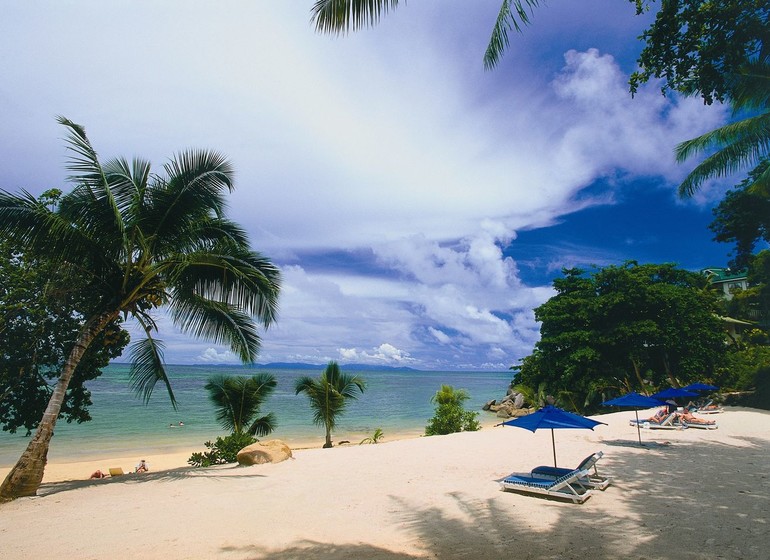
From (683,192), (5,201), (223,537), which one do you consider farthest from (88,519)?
(683,192)

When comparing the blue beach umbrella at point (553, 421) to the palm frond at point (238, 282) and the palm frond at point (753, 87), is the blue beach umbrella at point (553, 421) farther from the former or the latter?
the palm frond at point (753, 87)

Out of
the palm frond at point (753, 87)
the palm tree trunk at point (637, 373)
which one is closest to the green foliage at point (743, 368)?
the palm tree trunk at point (637, 373)

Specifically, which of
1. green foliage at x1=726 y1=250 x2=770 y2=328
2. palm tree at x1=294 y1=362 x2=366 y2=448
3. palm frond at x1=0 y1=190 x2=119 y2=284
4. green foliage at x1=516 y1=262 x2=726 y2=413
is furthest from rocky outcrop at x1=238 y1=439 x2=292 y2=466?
green foliage at x1=726 y1=250 x2=770 y2=328

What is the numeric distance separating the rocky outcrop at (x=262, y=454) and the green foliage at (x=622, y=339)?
63.5ft

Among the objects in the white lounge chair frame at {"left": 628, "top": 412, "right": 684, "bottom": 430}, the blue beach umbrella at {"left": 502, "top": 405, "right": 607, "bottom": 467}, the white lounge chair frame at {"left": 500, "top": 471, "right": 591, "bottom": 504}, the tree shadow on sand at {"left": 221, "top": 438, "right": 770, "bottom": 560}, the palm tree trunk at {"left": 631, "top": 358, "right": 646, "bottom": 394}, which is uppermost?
the palm tree trunk at {"left": 631, "top": 358, "right": 646, "bottom": 394}

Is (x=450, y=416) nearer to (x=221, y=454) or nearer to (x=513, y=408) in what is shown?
(x=221, y=454)

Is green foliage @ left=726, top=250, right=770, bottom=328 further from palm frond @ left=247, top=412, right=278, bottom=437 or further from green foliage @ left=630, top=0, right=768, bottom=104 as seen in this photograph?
palm frond @ left=247, top=412, right=278, bottom=437

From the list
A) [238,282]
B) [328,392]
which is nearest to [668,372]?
[328,392]

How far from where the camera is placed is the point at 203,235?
11070 mm

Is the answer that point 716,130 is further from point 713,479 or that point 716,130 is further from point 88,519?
point 88,519

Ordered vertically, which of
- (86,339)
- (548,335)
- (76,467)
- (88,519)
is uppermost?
(548,335)

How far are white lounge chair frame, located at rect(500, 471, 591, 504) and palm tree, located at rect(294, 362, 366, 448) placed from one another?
12.8 m

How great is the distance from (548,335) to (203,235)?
24245mm

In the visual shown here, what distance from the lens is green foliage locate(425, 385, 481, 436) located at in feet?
67.0
